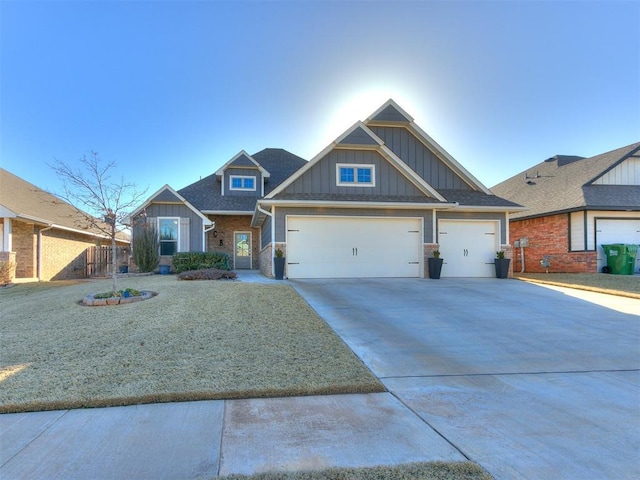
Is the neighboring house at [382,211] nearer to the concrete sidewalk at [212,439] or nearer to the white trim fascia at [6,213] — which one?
the concrete sidewalk at [212,439]

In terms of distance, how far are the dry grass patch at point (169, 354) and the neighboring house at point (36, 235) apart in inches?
327

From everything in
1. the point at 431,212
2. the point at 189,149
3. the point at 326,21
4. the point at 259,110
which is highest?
the point at 326,21

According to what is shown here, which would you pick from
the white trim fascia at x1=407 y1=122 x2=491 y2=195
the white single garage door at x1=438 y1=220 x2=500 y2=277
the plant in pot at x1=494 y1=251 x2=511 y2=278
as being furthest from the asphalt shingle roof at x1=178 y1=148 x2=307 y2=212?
the plant in pot at x1=494 y1=251 x2=511 y2=278

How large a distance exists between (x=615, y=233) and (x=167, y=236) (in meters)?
19.5

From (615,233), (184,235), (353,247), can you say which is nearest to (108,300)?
(353,247)

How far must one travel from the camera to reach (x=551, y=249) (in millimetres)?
17734

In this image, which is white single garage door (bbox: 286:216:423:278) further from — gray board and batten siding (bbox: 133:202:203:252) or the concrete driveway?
gray board and batten siding (bbox: 133:202:203:252)

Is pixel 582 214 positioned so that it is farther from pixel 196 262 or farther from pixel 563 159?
pixel 196 262

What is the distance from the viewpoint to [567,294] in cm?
1026

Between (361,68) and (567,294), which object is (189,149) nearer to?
(361,68)

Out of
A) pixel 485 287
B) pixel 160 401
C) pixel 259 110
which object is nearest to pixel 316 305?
pixel 160 401

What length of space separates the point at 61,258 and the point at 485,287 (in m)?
18.7

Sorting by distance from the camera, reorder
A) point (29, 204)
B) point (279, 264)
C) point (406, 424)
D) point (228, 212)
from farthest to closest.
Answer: point (228, 212)
point (29, 204)
point (279, 264)
point (406, 424)

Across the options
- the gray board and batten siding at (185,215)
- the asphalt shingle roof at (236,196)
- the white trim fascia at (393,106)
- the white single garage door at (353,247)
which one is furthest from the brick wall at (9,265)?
the white trim fascia at (393,106)
